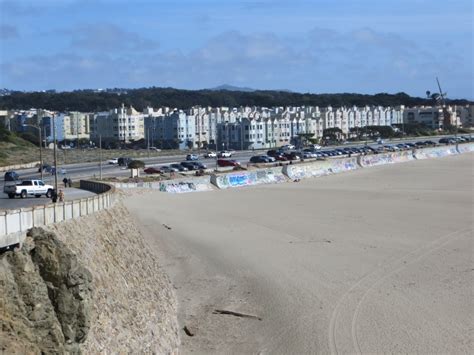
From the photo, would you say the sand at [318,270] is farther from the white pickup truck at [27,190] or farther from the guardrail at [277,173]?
the white pickup truck at [27,190]

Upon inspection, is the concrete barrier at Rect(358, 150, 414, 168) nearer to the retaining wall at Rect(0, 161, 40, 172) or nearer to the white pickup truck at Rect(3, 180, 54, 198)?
the retaining wall at Rect(0, 161, 40, 172)

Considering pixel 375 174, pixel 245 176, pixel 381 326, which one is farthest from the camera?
pixel 375 174

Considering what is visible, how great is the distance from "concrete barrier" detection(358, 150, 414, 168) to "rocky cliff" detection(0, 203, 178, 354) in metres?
57.8

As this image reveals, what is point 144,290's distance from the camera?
1938 centimetres

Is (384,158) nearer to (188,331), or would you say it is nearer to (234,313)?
(234,313)

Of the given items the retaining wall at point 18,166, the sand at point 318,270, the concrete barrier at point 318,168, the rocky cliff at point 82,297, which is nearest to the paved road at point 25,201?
the sand at point 318,270

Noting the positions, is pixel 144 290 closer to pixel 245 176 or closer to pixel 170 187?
pixel 170 187

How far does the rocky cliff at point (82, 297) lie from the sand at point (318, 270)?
1123 mm

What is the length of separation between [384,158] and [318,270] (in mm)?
59588

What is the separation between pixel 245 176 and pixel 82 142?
95.6m

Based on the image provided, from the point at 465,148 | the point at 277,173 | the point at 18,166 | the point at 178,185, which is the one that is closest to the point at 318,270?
the point at 178,185

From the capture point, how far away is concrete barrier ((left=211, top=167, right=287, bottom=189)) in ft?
175

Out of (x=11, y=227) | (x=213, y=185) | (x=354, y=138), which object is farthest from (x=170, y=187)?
(x=354, y=138)

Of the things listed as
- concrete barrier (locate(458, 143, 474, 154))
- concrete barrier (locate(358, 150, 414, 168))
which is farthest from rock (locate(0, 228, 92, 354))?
concrete barrier (locate(458, 143, 474, 154))
